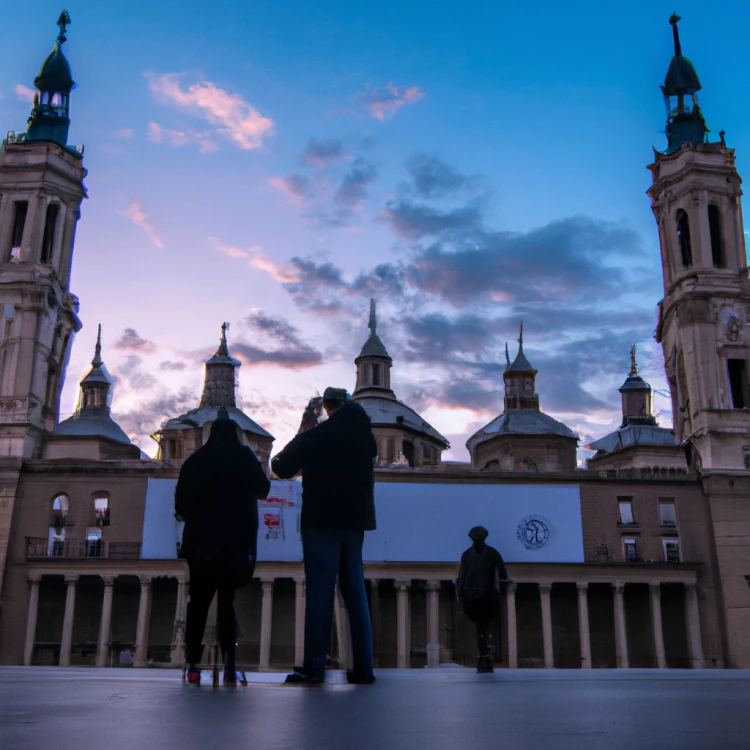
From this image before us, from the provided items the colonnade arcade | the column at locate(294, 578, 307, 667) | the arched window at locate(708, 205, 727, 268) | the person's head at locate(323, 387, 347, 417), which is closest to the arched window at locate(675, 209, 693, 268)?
the arched window at locate(708, 205, 727, 268)

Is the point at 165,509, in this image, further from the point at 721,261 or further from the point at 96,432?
the point at 721,261

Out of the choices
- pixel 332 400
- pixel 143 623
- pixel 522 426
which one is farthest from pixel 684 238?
pixel 332 400

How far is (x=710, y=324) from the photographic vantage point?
2020 inches

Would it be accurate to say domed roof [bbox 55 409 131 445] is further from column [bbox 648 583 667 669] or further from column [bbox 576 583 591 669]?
column [bbox 648 583 667 669]

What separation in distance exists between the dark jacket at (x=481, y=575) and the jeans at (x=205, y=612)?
6181 millimetres

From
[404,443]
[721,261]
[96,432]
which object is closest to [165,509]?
[96,432]

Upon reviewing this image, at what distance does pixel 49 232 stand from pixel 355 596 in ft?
171

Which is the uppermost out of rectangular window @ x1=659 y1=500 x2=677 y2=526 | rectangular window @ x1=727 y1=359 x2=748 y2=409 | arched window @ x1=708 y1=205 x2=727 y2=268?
arched window @ x1=708 y1=205 x2=727 y2=268

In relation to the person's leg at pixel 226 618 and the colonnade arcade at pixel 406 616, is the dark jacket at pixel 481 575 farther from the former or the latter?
the colonnade arcade at pixel 406 616

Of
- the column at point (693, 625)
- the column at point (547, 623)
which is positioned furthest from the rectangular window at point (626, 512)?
the column at point (547, 623)

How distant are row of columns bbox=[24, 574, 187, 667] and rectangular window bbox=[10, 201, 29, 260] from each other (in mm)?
19525

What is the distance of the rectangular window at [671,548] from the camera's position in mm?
49500

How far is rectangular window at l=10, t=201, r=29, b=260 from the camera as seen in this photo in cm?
5403

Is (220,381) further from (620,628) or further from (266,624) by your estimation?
(620,628)
